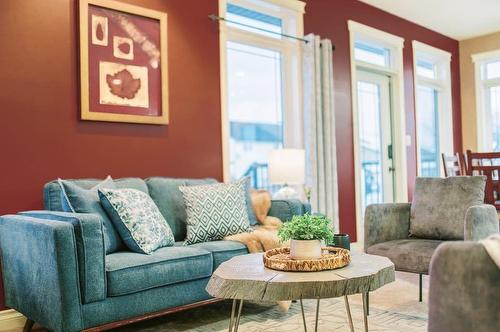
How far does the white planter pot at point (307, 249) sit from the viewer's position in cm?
205

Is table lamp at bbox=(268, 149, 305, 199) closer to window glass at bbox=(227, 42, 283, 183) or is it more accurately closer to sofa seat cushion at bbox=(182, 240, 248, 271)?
window glass at bbox=(227, 42, 283, 183)

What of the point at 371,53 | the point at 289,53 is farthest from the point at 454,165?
the point at 289,53

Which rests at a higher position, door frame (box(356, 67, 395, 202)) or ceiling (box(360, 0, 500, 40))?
ceiling (box(360, 0, 500, 40))

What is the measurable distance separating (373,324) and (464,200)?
0.98 meters

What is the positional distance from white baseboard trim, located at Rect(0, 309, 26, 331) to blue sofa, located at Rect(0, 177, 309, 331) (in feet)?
0.69

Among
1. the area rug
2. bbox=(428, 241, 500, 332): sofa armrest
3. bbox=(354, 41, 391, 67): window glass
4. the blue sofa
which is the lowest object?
the area rug

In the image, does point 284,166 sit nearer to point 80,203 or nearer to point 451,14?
point 80,203

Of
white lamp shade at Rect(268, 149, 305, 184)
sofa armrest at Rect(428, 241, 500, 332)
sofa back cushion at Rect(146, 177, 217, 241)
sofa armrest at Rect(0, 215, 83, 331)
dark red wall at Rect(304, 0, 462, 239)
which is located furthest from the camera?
dark red wall at Rect(304, 0, 462, 239)

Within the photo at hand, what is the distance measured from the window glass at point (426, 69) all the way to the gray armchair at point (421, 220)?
14.3ft

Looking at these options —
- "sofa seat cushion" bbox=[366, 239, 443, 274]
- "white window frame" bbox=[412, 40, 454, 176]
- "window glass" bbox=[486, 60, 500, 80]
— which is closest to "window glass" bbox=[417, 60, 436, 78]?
"white window frame" bbox=[412, 40, 454, 176]

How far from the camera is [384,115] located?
653cm

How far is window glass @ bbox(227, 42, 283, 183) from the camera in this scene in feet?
15.7

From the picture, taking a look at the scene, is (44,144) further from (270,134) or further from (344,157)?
(344,157)

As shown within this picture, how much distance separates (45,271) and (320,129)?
126 inches
